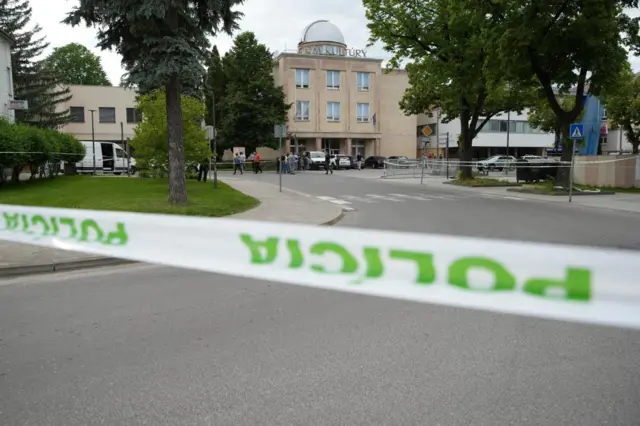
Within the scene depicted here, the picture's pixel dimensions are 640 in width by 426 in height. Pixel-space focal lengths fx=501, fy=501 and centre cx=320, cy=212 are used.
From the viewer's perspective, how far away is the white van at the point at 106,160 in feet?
105

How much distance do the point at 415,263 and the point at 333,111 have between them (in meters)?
55.7

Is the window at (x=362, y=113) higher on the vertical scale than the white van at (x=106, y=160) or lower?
higher

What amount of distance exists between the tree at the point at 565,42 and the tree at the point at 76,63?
70582mm

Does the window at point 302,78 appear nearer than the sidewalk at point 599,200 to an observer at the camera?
No

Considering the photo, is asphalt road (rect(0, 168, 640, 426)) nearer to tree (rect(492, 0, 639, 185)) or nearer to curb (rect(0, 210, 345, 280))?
curb (rect(0, 210, 345, 280))

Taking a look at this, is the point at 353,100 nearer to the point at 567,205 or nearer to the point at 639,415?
the point at 567,205

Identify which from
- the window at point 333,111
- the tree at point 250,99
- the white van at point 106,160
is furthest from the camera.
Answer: the window at point 333,111

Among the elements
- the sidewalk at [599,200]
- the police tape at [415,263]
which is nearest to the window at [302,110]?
the sidewalk at [599,200]

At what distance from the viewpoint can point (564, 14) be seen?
18766 mm

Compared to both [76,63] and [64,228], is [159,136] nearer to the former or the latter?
[64,228]

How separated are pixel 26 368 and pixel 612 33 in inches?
843

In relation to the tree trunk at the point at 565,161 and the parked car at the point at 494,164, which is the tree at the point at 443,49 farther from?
the tree trunk at the point at 565,161

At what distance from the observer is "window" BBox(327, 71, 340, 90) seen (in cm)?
5700

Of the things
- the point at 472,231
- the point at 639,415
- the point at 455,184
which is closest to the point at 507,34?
the point at 455,184
